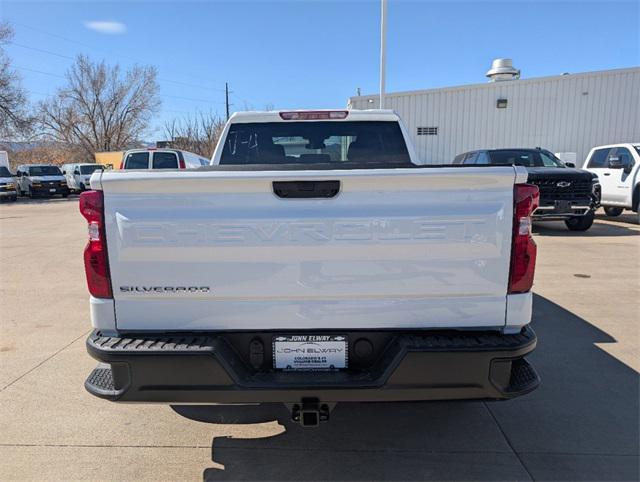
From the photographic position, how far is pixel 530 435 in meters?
2.97

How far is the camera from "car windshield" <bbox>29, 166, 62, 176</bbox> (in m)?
27.7


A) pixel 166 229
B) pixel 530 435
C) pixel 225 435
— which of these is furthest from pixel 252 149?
pixel 530 435

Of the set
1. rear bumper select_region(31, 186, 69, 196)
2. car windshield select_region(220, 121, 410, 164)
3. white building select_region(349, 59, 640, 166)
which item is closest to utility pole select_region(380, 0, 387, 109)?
white building select_region(349, 59, 640, 166)

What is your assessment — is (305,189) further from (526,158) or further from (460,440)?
(526,158)

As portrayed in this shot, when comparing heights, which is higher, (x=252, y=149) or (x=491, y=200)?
(x=252, y=149)

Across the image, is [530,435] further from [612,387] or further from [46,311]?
[46,311]

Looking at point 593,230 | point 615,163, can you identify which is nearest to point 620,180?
point 615,163

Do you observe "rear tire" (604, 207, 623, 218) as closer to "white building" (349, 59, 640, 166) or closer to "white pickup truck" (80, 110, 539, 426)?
"white building" (349, 59, 640, 166)

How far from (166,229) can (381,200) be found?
3.47ft

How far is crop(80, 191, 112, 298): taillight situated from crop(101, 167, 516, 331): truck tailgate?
42 millimetres

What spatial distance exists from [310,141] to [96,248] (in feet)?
7.85

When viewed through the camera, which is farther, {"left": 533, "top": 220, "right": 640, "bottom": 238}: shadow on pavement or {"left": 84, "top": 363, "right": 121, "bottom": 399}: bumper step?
{"left": 533, "top": 220, "right": 640, "bottom": 238}: shadow on pavement

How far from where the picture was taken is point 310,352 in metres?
2.30

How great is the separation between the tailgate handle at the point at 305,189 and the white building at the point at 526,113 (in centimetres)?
1725
